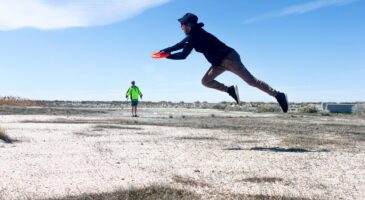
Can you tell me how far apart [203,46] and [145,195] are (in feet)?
13.3

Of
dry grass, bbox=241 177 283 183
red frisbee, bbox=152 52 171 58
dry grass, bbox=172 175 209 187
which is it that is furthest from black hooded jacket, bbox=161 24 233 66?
dry grass, bbox=241 177 283 183

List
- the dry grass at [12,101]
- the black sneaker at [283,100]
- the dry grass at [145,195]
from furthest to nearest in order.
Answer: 1. the dry grass at [12,101]
2. the black sneaker at [283,100]
3. the dry grass at [145,195]

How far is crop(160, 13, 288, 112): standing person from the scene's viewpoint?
1004cm

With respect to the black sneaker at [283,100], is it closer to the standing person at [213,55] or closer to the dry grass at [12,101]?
the standing person at [213,55]

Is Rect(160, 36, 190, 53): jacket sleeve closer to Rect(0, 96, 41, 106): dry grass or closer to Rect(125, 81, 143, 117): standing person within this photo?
Rect(125, 81, 143, 117): standing person

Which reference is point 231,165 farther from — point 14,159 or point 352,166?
point 14,159

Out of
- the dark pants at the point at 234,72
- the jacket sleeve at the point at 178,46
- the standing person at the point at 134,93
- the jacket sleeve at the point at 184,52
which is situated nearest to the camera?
the jacket sleeve at the point at 184,52

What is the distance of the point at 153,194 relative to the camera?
6988 mm

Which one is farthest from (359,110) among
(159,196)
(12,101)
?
(159,196)

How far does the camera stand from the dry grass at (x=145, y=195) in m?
6.75

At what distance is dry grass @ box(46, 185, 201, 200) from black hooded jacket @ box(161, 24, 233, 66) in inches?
138

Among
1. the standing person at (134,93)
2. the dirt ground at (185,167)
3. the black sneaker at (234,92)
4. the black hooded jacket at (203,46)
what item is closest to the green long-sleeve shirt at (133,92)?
the standing person at (134,93)

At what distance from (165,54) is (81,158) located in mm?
2456

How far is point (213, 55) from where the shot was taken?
1038 cm
